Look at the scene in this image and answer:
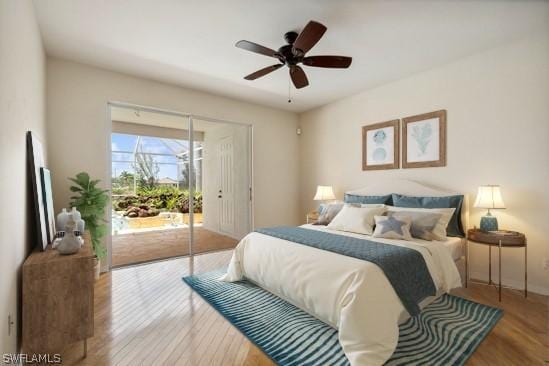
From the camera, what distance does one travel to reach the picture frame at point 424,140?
3402mm

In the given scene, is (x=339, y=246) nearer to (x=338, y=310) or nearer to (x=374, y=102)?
(x=338, y=310)

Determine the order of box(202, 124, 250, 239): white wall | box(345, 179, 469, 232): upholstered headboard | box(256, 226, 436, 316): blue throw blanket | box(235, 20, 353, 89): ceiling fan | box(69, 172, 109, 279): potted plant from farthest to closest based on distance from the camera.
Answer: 1. box(202, 124, 250, 239): white wall
2. box(345, 179, 469, 232): upholstered headboard
3. box(69, 172, 109, 279): potted plant
4. box(235, 20, 353, 89): ceiling fan
5. box(256, 226, 436, 316): blue throw blanket

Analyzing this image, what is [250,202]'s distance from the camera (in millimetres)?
4961

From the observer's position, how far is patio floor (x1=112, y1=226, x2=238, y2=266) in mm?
4117

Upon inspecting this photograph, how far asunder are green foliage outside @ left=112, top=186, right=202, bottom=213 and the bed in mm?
3337

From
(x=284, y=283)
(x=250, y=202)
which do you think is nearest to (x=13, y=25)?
(x=284, y=283)

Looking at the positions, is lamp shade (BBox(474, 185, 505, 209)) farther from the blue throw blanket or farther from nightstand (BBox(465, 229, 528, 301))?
the blue throw blanket

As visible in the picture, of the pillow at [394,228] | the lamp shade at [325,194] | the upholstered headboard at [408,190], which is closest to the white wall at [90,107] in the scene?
the lamp shade at [325,194]

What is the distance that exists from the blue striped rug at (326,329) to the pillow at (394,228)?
69 cm

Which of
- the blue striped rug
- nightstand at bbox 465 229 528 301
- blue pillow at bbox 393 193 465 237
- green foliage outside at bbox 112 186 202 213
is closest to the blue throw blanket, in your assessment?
the blue striped rug

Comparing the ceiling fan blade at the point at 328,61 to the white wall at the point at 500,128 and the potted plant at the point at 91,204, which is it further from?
the potted plant at the point at 91,204

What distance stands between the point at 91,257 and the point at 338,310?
5.81ft

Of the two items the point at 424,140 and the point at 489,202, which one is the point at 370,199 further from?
the point at 489,202

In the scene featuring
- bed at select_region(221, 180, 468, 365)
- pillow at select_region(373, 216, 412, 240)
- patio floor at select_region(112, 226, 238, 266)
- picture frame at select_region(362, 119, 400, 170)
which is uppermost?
picture frame at select_region(362, 119, 400, 170)
